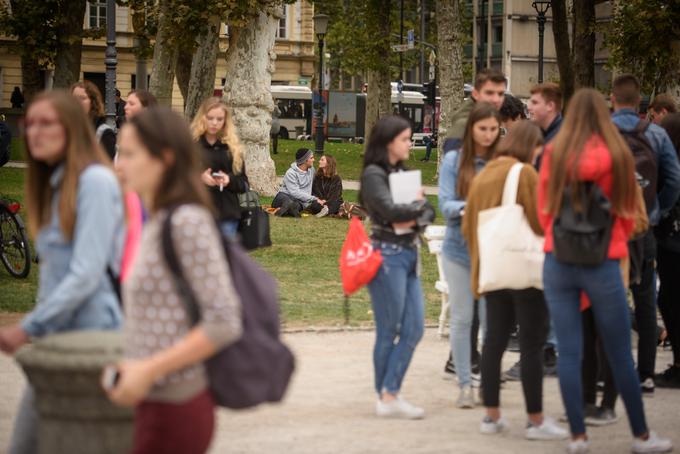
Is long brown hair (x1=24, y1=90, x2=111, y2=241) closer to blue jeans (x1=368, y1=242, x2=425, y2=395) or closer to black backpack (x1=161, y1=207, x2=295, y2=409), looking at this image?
black backpack (x1=161, y1=207, x2=295, y2=409)

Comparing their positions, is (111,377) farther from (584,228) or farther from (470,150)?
(470,150)

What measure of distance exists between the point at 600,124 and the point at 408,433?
2037mm

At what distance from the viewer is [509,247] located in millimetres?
7645

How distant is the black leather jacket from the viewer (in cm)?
820

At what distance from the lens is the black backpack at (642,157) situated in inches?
335

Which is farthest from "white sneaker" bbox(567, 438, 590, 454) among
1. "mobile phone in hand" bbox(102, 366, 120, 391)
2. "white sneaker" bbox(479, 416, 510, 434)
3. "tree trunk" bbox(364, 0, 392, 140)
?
"tree trunk" bbox(364, 0, 392, 140)

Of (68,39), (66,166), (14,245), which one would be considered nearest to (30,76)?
(68,39)

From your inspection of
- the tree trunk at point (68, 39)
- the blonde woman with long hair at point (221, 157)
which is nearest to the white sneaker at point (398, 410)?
the blonde woman with long hair at point (221, 157)

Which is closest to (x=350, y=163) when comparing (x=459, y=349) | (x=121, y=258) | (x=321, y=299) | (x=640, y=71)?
(x=640, y=71)

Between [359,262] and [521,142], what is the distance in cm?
119

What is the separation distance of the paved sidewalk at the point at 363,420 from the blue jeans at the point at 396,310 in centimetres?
30

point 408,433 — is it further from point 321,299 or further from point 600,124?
point 321,299

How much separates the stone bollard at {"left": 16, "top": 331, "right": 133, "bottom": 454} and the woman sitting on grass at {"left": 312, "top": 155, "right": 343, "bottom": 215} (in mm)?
17994

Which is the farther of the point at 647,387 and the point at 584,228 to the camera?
the point at 647,387
